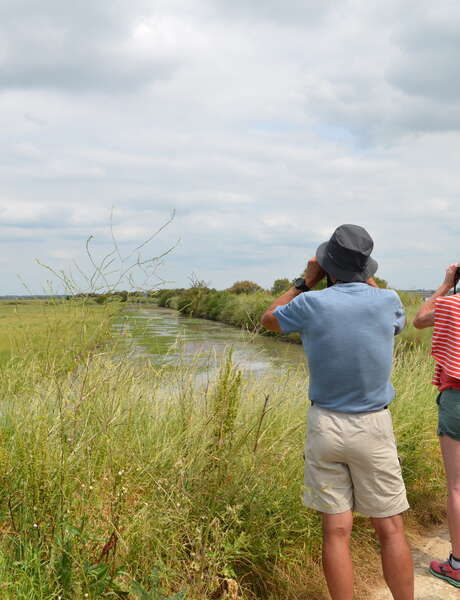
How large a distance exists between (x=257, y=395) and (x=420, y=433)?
1.29 meters

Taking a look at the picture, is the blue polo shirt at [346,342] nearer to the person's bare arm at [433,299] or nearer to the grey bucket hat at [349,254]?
the grey bucket hat at [349,254]

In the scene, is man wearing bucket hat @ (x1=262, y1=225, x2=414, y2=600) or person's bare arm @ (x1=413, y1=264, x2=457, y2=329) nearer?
man wearing bucket hat @ (x1=262, y1=225, x2=414, y2=600)

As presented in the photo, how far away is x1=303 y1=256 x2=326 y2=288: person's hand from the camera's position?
2654 mm

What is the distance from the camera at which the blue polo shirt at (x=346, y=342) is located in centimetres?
236

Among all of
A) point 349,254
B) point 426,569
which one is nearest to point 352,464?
point 349,254

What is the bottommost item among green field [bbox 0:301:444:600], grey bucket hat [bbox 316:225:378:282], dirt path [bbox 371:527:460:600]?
dirt path [bbox 371:527:460:600]

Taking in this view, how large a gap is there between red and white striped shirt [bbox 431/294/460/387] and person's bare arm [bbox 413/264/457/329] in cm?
7

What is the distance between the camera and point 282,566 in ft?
9.54

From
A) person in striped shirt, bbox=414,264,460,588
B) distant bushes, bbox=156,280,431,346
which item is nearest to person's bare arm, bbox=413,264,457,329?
person in striped shirt, bbox=414,264,460,588

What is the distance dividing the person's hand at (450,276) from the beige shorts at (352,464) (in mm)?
1141

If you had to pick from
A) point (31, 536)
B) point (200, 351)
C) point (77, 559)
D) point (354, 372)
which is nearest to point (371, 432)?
point (354, 372)

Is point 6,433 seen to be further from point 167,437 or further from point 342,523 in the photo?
point 342,523

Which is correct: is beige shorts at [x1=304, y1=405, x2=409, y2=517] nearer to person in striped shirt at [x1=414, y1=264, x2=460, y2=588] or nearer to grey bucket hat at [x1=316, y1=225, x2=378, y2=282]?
grey bucket hat at [x1=316, y1=225, x2=378, y2=282]

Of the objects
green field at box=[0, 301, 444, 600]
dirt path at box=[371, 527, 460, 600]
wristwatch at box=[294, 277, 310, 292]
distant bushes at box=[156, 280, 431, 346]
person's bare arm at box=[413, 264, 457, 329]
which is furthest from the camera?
distant bushes at box=[156, 280, 431, 346]
